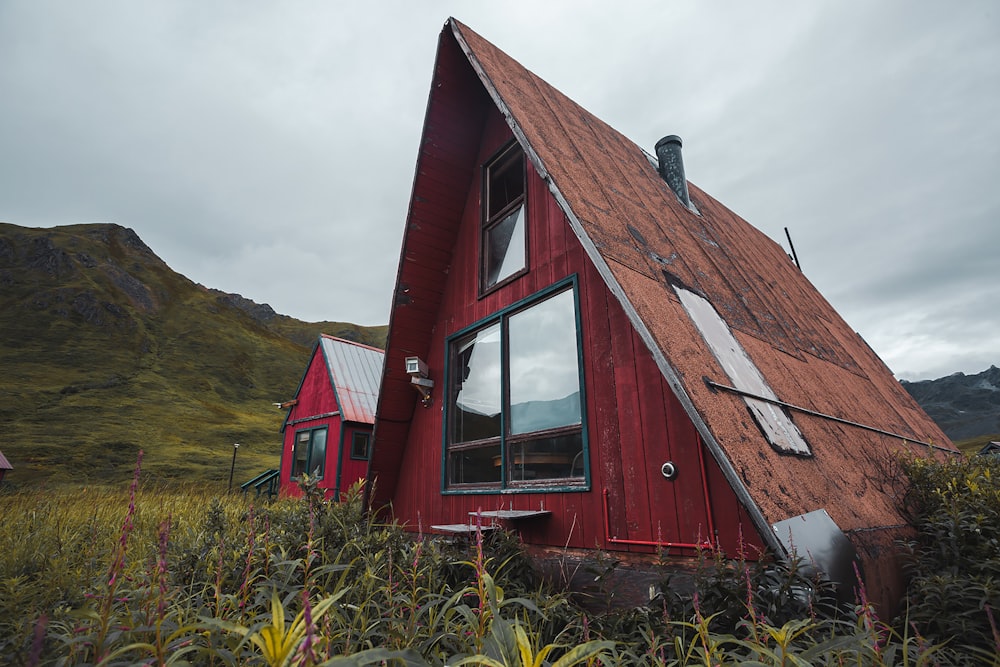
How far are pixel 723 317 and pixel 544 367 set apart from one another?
1.91m

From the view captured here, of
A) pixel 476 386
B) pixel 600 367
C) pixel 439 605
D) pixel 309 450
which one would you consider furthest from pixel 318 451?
pixel 439 605

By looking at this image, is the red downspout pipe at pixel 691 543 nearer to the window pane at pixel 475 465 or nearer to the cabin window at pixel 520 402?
the cabin window at pixel 520 402

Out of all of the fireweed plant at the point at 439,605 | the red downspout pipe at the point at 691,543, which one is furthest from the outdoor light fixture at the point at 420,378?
the red downspout pipe at the point at 691,543

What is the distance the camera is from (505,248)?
6.59 metres

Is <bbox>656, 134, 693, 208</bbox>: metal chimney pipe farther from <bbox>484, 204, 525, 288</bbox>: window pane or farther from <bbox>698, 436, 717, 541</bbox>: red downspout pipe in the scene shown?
<bbox>698, 436, 717, 541</bbox>: red downspout pipe

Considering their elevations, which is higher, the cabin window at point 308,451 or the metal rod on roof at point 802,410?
the cabin window at point 308,451

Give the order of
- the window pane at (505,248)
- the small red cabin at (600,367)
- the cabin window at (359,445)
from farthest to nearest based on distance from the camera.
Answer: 1. the cabin window at (359,445)
2. the window pane at (505,248)
3. the small red cabin at (600,367)

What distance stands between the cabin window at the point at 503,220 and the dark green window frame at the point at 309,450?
11.4 metres

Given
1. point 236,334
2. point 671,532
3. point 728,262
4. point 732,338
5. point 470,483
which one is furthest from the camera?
point 236,334

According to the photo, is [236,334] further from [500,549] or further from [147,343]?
[500,549]

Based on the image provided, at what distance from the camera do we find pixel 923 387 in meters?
136

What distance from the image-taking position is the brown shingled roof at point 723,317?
3.21 metres

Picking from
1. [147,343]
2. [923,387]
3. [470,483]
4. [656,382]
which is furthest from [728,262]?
[923,387]

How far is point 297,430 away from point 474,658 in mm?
18661
